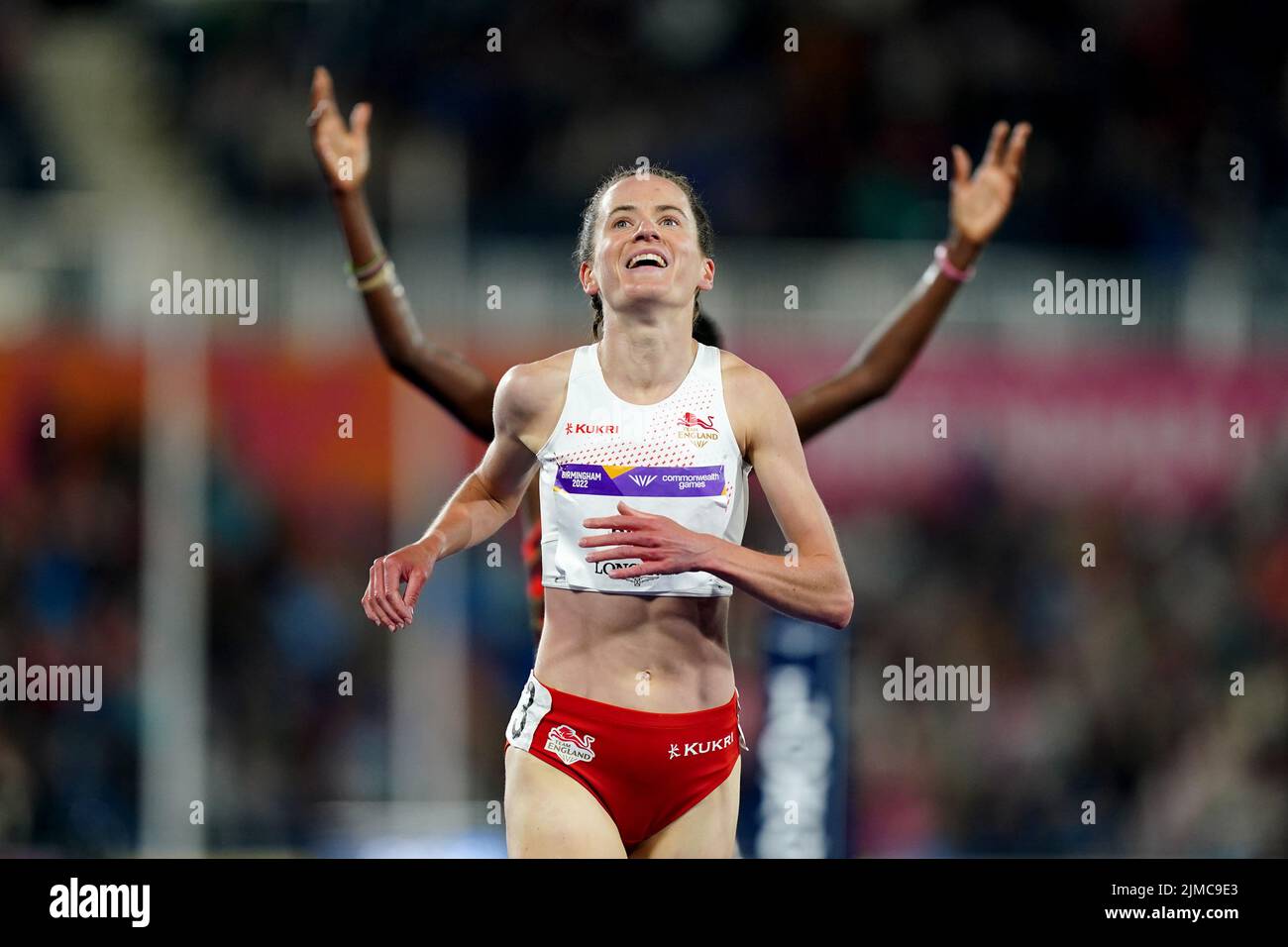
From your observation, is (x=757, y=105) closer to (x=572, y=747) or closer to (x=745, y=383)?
(x=745, y=383)

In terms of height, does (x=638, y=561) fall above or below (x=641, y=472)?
below

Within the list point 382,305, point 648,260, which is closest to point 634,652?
point 648,260

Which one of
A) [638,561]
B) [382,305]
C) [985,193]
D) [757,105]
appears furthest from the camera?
[757,105]

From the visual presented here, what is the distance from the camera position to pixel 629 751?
3152mm

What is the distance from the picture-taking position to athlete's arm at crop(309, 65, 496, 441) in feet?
14.1

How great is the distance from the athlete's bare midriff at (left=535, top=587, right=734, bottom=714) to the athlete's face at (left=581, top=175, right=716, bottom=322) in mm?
693

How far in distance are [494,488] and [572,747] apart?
2.31 ft

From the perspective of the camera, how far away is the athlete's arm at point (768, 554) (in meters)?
2.80

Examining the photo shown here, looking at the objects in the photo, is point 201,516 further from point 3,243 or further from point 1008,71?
point 1008,71

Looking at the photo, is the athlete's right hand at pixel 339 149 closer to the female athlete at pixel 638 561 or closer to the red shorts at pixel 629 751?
the female athlete at pixel 638 561

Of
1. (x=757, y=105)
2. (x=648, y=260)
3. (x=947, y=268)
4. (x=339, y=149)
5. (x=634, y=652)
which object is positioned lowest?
(x=634, y=652)

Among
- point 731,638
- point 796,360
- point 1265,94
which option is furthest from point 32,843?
point 1265,94

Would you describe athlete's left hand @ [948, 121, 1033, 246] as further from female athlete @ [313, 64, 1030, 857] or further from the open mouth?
the open mouth

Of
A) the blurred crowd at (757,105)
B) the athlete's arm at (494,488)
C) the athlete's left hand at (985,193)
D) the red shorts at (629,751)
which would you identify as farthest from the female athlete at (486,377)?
the blurred crowd at (757,105)
